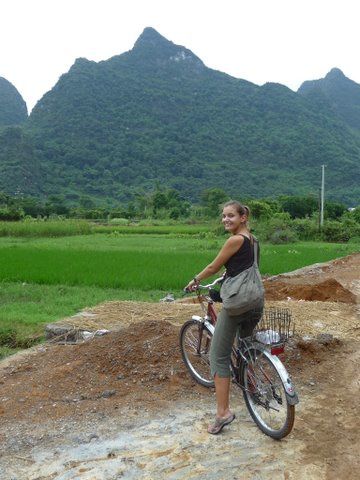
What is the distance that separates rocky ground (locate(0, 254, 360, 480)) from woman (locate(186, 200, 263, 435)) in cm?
22

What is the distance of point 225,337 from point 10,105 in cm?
11471

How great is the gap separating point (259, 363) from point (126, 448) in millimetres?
1045

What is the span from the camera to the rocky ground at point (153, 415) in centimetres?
299

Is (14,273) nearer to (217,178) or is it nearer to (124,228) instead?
(124,228)

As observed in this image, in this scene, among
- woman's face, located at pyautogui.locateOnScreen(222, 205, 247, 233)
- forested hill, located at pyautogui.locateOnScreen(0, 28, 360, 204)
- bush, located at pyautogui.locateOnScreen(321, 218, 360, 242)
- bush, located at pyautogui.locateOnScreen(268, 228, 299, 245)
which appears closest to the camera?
woman's face, located at pyautogui.locateOnScreen(222, 205, 247, 233)

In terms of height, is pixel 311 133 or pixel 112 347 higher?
pixel 311 133

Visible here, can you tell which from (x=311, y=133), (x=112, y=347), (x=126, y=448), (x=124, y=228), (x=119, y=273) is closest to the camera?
(x=126, y=448)

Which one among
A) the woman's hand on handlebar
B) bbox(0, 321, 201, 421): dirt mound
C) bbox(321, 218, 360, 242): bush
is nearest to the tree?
bbox(321, 218, 360, 242): bush

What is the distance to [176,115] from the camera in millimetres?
87875

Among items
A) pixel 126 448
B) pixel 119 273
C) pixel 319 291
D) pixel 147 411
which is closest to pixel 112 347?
pixel 147 411

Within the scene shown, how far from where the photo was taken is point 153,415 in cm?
371

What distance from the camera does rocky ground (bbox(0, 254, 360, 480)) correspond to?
299cm

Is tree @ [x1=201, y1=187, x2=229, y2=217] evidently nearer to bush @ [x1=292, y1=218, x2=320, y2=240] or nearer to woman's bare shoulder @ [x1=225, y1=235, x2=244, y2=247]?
bush @ [x1=292, y1=218, x2=320, y2=240]

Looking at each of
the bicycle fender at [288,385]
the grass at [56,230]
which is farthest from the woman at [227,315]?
the grass at [56,230]
